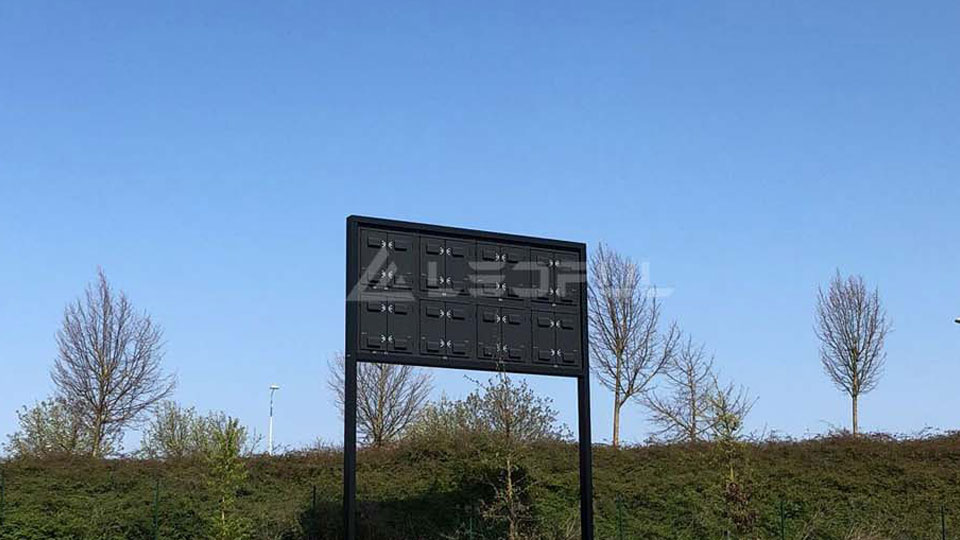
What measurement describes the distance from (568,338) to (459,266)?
280 cm

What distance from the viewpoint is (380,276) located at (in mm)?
20469

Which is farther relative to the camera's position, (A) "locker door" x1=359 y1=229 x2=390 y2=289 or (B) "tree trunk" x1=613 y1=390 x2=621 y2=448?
(B) "tree trunk" x1=613 y1=390 x2=621 y2=448

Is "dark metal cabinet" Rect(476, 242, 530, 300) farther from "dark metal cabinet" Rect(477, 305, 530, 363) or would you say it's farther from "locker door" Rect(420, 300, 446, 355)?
"locker door" Rect(420, 300, 446, 355)

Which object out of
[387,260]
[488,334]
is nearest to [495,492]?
[488,334]

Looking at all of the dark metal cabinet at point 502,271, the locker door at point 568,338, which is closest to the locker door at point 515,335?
the dark metal cabinet at point 502,271

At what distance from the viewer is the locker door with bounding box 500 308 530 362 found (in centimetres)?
2145

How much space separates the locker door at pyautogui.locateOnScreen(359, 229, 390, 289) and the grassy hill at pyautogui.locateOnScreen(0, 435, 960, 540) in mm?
9385

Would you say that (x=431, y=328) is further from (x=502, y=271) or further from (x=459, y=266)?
(x=502, y=271)

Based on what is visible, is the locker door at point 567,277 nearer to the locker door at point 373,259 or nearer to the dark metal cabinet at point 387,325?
the dark metal cabinet at point 387,325

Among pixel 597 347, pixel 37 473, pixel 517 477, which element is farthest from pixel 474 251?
pixel 597 347

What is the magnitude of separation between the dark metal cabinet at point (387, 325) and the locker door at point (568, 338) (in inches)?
129

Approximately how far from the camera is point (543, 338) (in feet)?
72.4

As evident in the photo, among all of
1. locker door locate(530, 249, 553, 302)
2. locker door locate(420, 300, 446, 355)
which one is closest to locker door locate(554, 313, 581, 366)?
locker door locate(530, 249, 553, 302)

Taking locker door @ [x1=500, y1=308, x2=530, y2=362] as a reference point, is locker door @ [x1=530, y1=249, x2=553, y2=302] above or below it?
above
